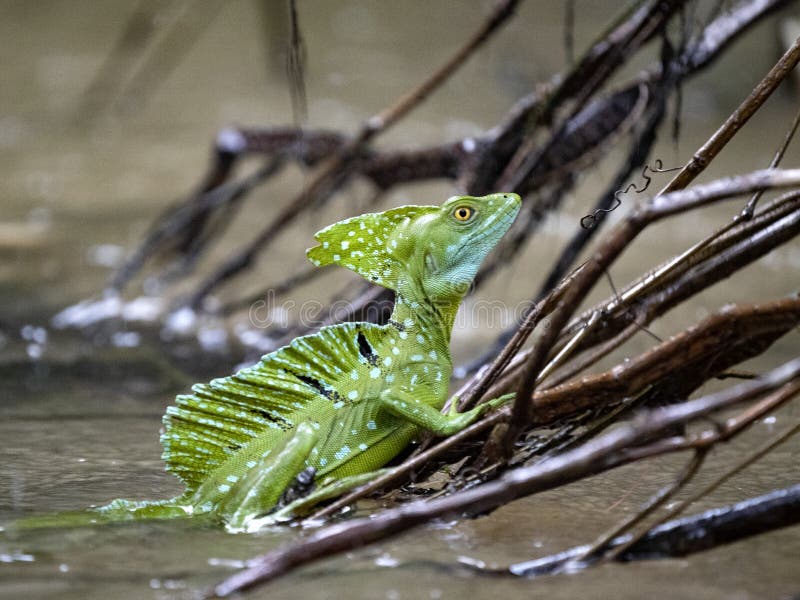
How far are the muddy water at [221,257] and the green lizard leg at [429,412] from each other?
0.96 ft

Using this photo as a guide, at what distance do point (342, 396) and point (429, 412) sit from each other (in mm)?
331

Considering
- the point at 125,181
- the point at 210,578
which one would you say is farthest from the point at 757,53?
the point at 210,578

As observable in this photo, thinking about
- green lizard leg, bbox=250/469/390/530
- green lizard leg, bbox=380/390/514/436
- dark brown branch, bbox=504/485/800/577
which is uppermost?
green lizard leg, bbox=380/390/514/436

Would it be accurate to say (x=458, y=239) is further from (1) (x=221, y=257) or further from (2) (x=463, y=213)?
(1) (x=221, y=257)

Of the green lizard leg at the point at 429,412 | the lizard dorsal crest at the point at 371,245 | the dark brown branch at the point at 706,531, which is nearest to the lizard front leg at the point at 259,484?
the green lizard leg at the point at 429,412

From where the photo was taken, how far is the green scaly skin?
272 centimetres

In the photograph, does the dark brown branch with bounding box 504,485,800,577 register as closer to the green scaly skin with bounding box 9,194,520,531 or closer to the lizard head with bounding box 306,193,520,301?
the green scaly skin with bounding box 9,194,520,531

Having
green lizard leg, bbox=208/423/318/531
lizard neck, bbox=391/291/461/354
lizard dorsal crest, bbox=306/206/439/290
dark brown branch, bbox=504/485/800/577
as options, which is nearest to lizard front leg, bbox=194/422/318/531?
green lizard leg, bbox=208/423/318/531

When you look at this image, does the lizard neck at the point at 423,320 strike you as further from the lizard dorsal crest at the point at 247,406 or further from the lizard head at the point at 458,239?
the lizard dorsal crest at the point at 247,406

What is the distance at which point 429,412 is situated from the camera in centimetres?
269

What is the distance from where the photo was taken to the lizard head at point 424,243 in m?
3.02

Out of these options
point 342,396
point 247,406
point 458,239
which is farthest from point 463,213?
point 247,406

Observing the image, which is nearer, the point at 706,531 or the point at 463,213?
the point at 706,531

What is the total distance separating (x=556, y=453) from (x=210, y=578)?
95 centimetres
